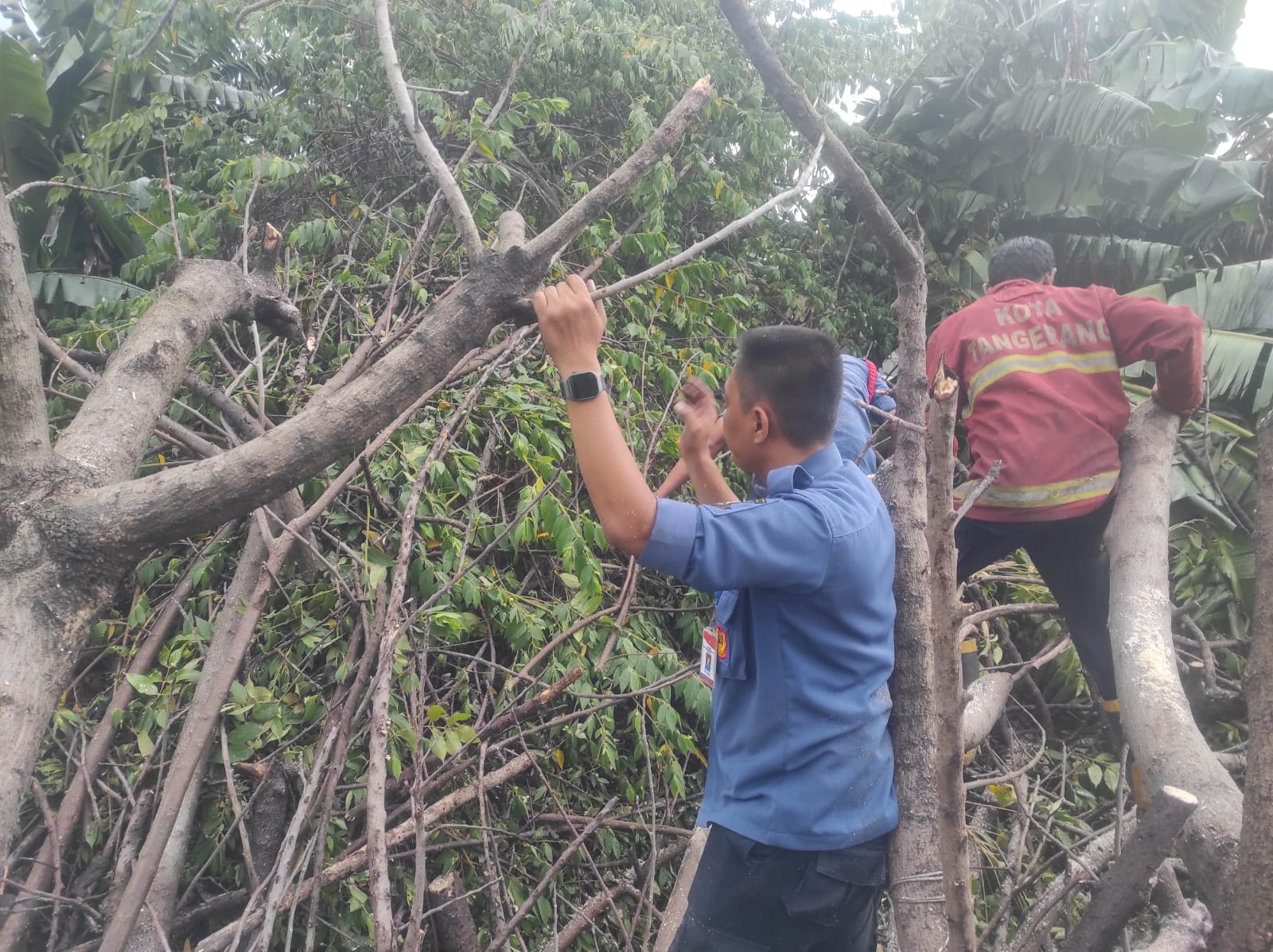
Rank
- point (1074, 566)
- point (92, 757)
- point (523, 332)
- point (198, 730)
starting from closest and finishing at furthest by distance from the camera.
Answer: point (198, 730)
point (92, 757)
point (1074, 566)
point (523, 332)

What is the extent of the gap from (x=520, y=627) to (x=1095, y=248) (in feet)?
18.9

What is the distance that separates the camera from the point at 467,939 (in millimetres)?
2301

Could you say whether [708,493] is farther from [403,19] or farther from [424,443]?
[403,19]

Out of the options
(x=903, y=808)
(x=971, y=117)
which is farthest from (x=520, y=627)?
(x=971, y=117)

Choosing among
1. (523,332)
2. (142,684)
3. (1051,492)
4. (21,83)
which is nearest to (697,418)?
(523,332)

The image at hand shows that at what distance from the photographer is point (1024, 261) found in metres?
2.91

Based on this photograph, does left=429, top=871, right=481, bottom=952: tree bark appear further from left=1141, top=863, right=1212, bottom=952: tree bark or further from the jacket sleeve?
the jacket sleeve

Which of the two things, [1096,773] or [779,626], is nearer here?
[779,626]

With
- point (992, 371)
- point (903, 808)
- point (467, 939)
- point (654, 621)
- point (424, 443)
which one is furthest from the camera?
point (654, 621)

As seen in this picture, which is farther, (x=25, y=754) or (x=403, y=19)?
(x=403, y=19)

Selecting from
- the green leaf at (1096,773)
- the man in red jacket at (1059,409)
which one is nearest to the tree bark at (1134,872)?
the man in red jacket at (1059,409)

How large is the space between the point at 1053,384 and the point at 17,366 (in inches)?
102

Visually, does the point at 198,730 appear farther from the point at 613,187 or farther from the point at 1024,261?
the point at 1024,261

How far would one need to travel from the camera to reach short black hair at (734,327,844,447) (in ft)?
5.54
